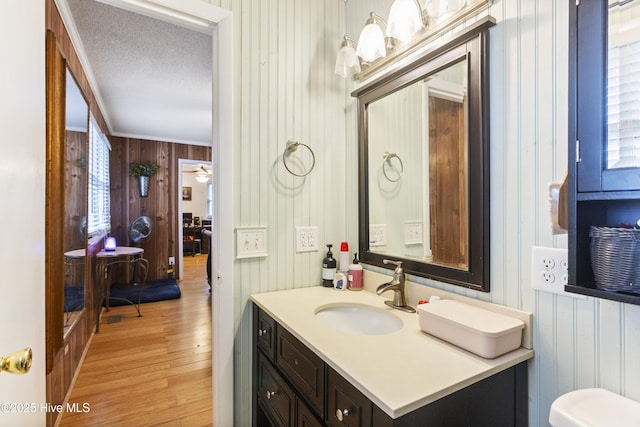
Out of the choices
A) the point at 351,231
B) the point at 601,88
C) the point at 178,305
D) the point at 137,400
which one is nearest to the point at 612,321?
the point at 601,88

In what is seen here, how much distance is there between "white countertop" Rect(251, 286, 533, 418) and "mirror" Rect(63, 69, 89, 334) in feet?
5.36

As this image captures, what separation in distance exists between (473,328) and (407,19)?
3.81ft

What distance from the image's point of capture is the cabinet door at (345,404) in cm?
75

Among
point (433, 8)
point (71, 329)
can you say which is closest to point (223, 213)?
point (433, 8)

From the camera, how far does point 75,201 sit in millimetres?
2180

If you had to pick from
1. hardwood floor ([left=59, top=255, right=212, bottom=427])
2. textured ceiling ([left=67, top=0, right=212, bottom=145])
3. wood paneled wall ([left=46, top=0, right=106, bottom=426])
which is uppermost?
textured ceiling ([left=67, top=0, right=212, bottom=145])

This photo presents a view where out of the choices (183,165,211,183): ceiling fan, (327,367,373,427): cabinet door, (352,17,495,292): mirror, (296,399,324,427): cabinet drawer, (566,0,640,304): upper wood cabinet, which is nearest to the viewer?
(566,0,640,304): upper wood cabinet

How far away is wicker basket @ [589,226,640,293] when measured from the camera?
652mm

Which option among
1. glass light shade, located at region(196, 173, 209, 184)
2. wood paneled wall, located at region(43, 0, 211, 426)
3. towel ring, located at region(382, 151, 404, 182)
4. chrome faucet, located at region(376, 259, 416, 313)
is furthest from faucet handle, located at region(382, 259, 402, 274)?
glass light shade, located at region(196, 173, 209, 184)

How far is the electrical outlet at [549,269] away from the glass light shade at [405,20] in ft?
3.09

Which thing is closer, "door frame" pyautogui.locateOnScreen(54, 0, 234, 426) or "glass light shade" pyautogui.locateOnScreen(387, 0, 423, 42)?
"glass light shade" pyautogui.locateOnScreen(387, 0, 423, 42)

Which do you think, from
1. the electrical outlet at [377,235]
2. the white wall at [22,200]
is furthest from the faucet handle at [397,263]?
the white wall at [22,200]

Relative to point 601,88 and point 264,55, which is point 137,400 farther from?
point 601,88

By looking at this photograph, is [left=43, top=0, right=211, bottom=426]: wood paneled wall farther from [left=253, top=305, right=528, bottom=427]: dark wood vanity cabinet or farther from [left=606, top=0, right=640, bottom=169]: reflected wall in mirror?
[left=606, top=0, right=640, bottom=169]: reflected wall in mirror
